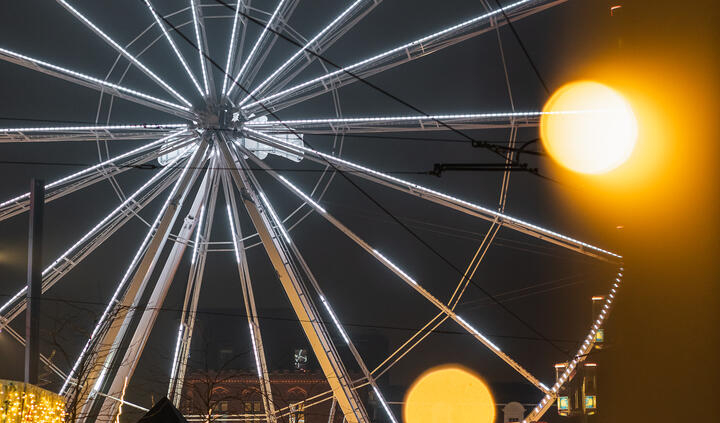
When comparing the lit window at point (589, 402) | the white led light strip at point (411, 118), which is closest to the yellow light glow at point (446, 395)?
the lit window at point (589, 402)

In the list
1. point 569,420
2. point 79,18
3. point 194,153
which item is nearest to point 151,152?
point 194,153

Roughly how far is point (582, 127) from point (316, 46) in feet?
19.9

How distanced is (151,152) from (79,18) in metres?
3.23

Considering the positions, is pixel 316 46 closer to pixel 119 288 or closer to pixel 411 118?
pixel 411 118

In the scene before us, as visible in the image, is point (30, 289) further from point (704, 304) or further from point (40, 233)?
point (704, 304)

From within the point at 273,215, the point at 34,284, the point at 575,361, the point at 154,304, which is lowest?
the point at 34,284

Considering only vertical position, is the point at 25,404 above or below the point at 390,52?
below

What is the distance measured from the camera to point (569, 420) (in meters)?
32.8

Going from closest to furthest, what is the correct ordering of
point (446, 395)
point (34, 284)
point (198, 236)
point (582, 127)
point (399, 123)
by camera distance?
point (34, 284)
point (582, 127)
point (399, 123)
point (198, 236)
point (446, 395)

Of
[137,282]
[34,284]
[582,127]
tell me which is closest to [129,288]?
[137,282]

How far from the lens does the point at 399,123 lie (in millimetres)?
18656

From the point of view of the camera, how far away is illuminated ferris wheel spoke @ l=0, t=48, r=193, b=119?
61.9 ft

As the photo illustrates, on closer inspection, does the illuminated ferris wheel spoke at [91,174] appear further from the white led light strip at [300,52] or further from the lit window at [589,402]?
the lit window at [589,402]

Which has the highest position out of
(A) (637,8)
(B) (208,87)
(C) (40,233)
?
(B) (208,87)
